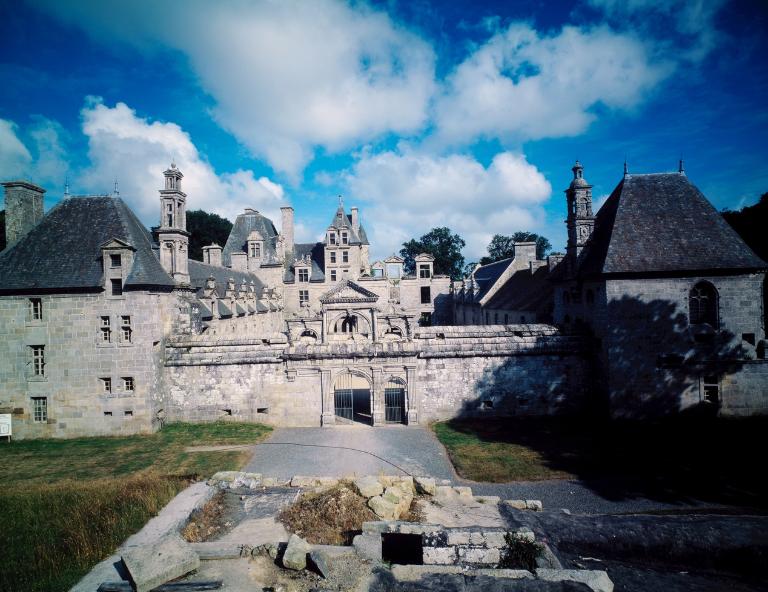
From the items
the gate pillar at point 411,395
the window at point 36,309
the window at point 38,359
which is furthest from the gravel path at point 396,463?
the window at point 36,309

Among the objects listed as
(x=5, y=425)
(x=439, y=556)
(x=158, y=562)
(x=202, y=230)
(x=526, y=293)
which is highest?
(x=202, y=230)

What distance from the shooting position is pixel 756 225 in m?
27.0

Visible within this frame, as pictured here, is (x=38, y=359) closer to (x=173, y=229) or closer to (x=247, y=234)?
(x=173, y=229)

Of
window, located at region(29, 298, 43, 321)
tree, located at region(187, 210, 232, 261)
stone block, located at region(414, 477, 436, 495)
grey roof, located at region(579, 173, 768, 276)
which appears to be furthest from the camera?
tree, located at region(187, 210, 232, 261)

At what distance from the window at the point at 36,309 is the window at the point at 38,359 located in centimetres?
127

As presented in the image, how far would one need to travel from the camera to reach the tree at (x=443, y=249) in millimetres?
86012

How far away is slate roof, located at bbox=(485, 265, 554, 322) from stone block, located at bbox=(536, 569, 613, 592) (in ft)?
60.7

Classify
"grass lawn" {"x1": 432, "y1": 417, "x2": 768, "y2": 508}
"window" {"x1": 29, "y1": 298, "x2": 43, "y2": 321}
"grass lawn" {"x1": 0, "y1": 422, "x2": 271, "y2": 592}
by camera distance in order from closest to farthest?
"grass lawn" {"x1": 0, "y1": 422, "x2": 271, "y2": 592} < "grass lawn" {"x1": 432, "y1": 417, "x2": 768, "y2": 508} < "window" {"x1": 29, "y1": 298, "x2": 43, "y2": 321}

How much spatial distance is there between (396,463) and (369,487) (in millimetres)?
4018

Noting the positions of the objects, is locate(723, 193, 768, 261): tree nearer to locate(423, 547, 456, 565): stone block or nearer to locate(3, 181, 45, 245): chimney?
locate(423, 547, 456, 565): stone block

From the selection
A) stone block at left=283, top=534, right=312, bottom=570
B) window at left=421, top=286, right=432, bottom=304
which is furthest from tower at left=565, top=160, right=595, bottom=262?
window at left=421, top=286, right=432, bottom=304

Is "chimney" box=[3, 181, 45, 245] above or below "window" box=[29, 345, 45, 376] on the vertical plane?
above

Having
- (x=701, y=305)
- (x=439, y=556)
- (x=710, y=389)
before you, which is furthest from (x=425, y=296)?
(x=439, y=556)

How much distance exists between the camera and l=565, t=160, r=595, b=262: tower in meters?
19.8
